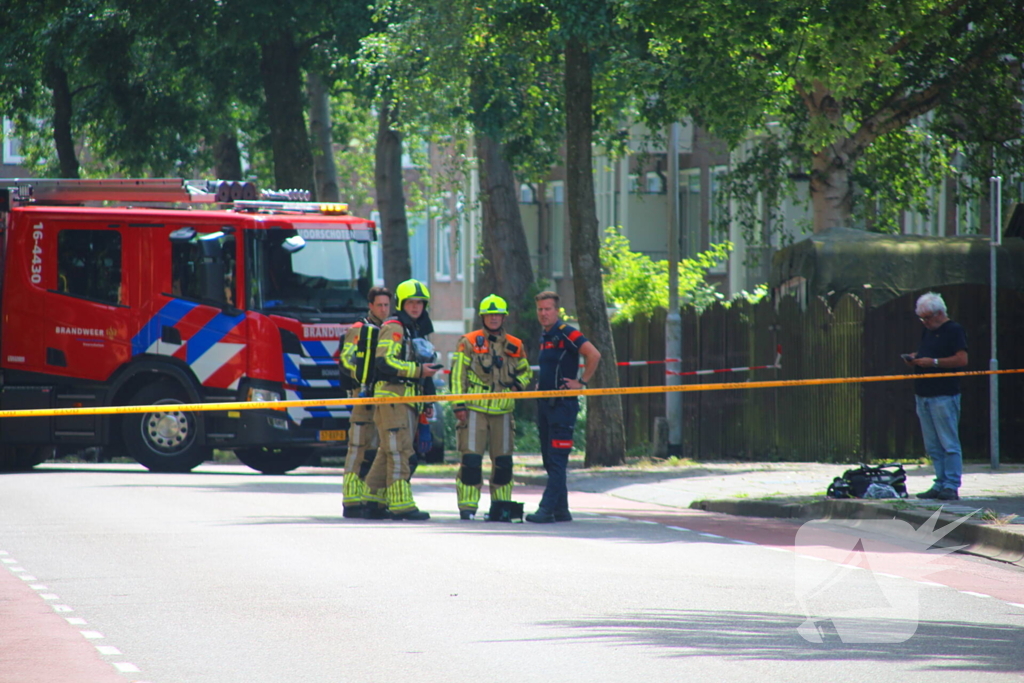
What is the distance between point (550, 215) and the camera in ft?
134

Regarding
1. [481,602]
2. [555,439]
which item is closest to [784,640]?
[481,602]

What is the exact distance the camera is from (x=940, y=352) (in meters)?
13.1

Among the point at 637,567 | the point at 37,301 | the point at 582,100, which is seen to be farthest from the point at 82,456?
the point at 637,567

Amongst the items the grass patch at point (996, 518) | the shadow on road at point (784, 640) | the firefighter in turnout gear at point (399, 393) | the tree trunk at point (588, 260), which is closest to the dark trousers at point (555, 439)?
the firefighter in turnout gear at point (399, 393)

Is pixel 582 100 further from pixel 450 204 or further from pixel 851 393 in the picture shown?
pixel 450 204

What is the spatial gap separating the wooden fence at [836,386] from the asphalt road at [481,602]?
500cm

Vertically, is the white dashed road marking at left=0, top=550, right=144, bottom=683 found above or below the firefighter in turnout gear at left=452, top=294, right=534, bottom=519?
below

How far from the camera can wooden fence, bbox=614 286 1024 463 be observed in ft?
58.3

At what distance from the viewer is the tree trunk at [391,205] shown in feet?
102

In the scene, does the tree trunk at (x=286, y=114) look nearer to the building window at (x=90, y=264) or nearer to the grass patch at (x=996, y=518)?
the building window at (x=90, y=264)

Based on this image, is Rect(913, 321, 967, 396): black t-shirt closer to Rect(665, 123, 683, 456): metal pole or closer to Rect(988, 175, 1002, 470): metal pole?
Rect(988, 175, 1002, 470): metal pole

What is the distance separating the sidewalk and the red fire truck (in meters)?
3.00

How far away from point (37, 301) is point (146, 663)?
12.3m

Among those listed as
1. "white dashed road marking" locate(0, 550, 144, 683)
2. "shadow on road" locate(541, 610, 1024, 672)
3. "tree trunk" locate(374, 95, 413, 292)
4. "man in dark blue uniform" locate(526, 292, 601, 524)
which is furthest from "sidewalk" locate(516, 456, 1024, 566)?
"tree trunk" locate(374, 95, 413, 292)
